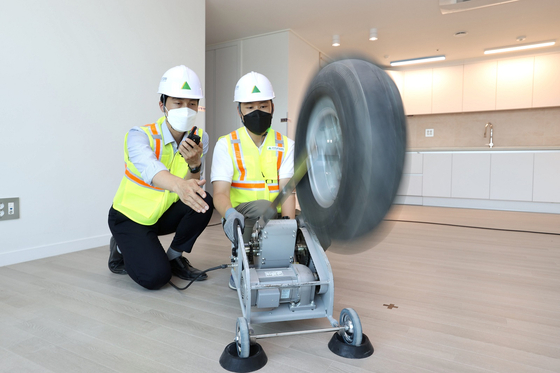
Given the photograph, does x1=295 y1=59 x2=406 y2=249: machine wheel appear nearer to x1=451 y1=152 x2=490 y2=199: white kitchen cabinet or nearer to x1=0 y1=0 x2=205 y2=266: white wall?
x1=0 y1=0 x2=205 y2=266: white wall

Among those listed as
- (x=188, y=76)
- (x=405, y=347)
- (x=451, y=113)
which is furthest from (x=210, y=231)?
(x=451, y=113)

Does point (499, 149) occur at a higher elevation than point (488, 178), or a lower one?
higher

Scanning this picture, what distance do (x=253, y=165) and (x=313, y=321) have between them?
731 mm

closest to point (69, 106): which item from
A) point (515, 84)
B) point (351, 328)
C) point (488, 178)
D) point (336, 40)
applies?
point (351, 328)

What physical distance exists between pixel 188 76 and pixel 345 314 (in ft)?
4.28

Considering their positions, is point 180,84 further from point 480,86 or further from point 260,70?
point 480,86

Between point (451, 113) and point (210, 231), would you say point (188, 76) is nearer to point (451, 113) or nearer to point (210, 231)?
point (210, 231)

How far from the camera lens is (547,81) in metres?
5.19

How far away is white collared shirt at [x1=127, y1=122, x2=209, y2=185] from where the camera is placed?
1551 mm

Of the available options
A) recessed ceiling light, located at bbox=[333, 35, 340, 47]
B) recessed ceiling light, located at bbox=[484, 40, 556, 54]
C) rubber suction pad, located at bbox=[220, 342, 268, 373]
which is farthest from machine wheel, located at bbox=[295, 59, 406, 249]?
recessed ceiling light, located at bbox=[484, 40, 556, 54]

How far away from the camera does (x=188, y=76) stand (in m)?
1.81

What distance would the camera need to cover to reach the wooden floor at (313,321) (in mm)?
1200

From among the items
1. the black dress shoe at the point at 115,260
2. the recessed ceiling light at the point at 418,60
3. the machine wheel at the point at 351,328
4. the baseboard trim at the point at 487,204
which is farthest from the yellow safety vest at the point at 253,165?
the recessed ceiling light at the point at 418,60

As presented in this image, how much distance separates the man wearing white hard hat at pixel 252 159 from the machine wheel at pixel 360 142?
615mm
